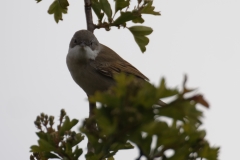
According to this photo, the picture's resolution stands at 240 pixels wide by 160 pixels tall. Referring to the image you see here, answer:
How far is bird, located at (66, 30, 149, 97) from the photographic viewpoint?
591 centimetres

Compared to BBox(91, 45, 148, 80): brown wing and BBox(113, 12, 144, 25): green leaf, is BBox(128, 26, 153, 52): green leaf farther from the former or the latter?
BBox(91, 45, 148, 80): brown wing

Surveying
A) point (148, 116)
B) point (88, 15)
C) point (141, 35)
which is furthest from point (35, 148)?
point (141, 35)

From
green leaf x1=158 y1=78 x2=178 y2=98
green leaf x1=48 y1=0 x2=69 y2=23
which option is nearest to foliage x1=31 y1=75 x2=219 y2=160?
green leaf x1=158 y1=78 x2=178 y2=98

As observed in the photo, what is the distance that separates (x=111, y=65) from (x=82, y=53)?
431 mm

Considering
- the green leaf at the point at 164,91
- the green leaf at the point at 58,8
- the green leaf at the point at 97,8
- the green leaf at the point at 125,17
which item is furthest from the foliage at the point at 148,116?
the green leaf at the point at 58,8

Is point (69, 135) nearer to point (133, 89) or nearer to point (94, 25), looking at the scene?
point (133, 89)

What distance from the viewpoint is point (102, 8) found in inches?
177

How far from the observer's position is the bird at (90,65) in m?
5.91

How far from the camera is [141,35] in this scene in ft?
15.3

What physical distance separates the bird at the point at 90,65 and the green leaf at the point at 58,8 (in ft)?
2.96

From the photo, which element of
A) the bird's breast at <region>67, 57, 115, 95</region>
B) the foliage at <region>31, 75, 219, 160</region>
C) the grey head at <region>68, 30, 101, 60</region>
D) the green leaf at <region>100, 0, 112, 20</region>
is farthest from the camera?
the grey head at <region>68, 30, 101, 60</region>

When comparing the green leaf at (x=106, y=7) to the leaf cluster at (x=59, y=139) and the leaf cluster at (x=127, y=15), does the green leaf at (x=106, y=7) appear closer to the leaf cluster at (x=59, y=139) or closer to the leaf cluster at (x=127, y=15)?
the leaf cluster at (x=127, y=15)

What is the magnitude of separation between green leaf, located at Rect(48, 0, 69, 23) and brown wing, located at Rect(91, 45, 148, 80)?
1.22 metres

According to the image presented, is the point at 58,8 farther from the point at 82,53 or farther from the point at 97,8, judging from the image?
the point at 82,53
